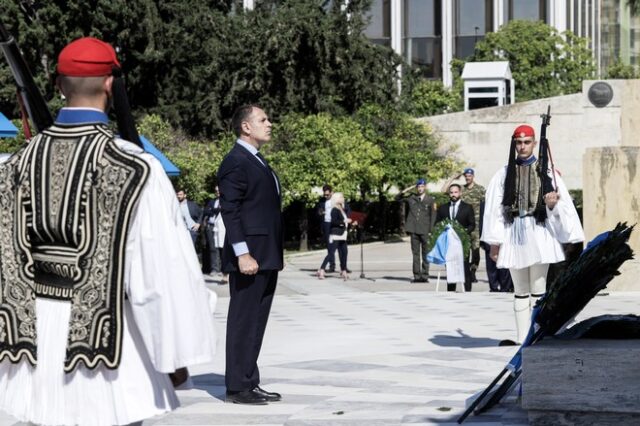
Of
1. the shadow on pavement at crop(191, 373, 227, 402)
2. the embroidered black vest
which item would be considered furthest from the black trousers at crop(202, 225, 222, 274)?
the embroidered black vest

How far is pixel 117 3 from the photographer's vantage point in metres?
47.0

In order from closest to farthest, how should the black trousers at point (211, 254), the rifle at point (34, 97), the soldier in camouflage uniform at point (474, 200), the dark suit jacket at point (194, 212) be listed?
the rifle at point (34, 97) → the soldier in camouflage uniform at point (474, 200) → the black trousers at point (211, 254) → the dark suit jacket at point (194, 212)

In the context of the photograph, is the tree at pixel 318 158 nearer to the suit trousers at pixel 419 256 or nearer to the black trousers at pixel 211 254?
the black trousers at pixel 211 254

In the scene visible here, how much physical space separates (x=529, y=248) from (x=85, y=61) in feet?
22.4

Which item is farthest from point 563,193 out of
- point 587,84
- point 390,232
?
point 390,232

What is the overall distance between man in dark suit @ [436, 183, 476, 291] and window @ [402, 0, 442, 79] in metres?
65.6

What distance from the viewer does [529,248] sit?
36.5 feet

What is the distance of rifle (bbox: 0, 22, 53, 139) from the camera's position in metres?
5.02

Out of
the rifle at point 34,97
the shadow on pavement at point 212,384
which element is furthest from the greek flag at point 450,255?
the rifle at point 34,97

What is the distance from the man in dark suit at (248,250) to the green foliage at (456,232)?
10952mm

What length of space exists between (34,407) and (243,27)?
4037 cm

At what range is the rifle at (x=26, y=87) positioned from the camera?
5023 millimetres

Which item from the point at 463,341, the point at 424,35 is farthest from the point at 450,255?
the point at 424,35

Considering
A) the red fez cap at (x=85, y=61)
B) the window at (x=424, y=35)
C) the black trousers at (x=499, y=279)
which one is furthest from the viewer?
the window at (x=424, y=35)
